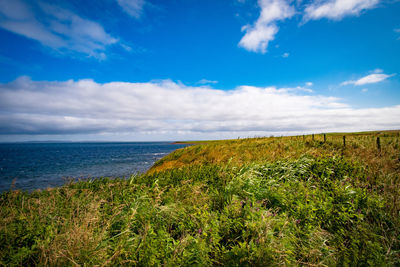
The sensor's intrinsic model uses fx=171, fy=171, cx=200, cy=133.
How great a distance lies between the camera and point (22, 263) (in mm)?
2852

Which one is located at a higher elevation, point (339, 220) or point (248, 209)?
point (248, 209)

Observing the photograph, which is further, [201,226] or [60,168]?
[60,168]

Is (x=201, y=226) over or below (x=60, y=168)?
over

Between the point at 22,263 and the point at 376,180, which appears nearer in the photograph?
the point at 22,263

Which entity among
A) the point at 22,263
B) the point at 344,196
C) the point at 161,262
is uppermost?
the point at 344,196

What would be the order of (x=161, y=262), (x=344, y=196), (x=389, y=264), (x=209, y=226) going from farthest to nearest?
(x=344, y=196) → (x=209, y=226) → (x=161, y=262) → (x=389, y=264)

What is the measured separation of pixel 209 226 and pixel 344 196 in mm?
4065

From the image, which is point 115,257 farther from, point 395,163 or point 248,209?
point 395,163

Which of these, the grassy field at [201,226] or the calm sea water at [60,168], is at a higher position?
the grassy field at [201,226]

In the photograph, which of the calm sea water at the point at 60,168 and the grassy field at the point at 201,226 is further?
the calm sea water at the point at 60,168

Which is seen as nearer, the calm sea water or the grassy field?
the grassy field

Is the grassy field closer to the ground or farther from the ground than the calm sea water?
farther from the ground

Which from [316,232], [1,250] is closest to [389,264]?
[316,232]

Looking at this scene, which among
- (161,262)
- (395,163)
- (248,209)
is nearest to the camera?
(161,262)
